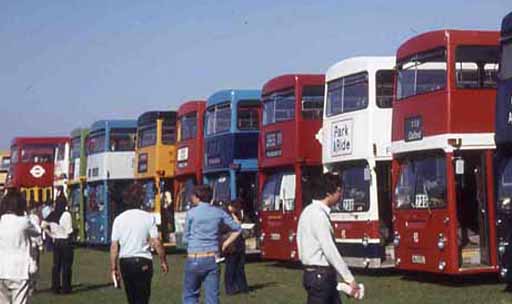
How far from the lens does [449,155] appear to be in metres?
19.7

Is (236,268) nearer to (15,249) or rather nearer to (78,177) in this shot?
(15,249)

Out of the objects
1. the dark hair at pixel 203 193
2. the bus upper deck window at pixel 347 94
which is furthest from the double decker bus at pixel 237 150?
the dark hair at pixel 203 193

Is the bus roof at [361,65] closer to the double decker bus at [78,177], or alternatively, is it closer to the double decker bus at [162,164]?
the double decker bus at [162,164]

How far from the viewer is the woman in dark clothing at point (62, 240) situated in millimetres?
21203

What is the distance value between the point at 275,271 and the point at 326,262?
17037 millimetres

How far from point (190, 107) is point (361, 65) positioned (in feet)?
38.2

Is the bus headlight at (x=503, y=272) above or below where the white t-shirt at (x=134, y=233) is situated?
below

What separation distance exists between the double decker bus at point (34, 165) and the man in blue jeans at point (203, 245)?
3627 cm

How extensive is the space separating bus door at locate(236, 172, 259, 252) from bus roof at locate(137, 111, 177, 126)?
24.0 feet

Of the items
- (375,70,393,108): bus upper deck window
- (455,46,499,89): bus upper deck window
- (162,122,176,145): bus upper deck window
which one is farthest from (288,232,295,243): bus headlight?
(162,122,176,145): bus upper deck window

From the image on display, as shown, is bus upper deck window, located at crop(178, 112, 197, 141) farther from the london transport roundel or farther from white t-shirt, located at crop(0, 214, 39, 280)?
white t-shirt, located at crop(0, 214, 39, 280)

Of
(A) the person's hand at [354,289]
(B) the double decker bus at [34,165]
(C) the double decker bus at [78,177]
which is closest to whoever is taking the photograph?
(A) the person's hand at [354,289]

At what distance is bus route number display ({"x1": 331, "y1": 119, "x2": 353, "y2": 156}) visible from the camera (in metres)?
23.7

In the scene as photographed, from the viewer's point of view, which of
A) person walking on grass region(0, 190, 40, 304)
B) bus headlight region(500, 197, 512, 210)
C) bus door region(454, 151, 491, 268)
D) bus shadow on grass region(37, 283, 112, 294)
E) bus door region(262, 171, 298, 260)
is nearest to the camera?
person walking on grass region(0, 190, 40, 304)
